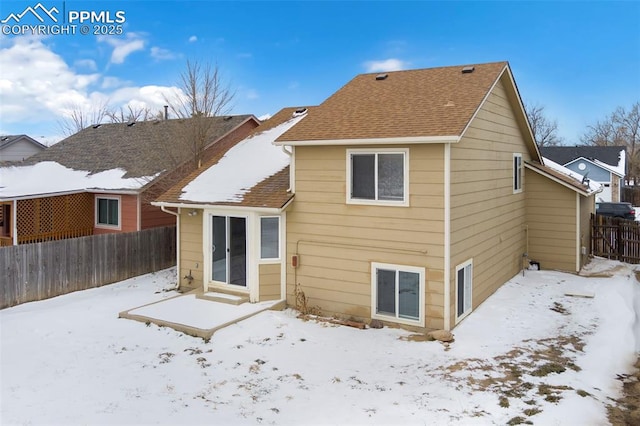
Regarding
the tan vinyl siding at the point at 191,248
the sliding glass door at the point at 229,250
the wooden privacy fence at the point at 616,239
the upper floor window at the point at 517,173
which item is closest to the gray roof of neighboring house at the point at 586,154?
the wooden privacy fence at the point at 616,239

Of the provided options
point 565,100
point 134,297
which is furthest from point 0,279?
point 565,100

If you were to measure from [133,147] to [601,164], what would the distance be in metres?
38.1

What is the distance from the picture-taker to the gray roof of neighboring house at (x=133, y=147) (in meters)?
17.0

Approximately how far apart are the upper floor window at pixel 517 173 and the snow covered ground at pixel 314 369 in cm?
400

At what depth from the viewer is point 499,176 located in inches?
479

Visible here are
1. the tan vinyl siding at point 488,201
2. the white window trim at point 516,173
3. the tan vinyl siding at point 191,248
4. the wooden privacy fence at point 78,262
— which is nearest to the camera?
the tan vinyl siding at point 488,201

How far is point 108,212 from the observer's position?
682 inches

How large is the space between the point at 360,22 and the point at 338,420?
17750 mm

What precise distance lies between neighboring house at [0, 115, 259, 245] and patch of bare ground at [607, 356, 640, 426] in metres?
14.2

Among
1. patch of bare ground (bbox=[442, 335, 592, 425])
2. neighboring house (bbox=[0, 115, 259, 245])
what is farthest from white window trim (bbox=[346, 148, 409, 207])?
neighboring house (bbox=[0, 115, 259, 245])

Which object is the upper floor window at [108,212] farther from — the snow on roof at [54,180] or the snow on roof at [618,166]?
the snow on roof at [618,166]

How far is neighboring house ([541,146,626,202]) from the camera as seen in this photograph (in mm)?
39438

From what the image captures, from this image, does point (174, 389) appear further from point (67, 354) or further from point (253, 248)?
point (253, 248)

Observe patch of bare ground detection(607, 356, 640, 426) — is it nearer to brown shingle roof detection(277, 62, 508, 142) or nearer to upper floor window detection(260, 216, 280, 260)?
brown shingle roof detection(277, 62, 508, 142)
